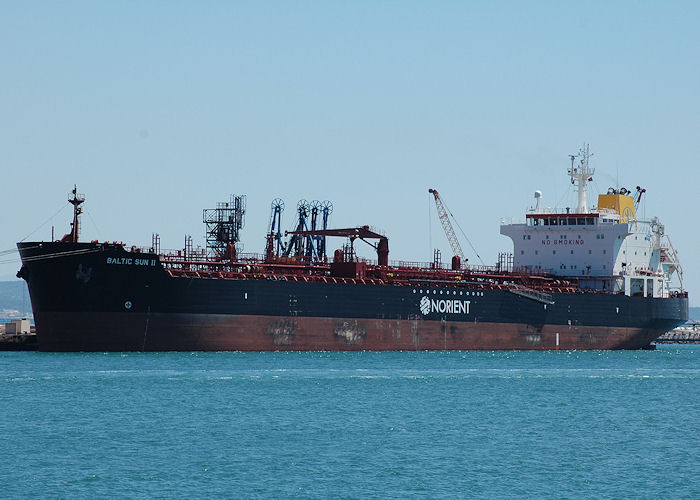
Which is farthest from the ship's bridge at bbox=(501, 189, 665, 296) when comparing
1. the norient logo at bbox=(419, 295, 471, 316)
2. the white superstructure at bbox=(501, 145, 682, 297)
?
the norient logo at bbox=(419, 295, 471, 316)

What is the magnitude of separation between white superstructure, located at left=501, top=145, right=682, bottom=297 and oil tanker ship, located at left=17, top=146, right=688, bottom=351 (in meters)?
0.06

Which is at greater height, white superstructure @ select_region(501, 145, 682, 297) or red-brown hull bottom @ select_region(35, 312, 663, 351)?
white superstructure @ select_region(501, 145, 682, 297)

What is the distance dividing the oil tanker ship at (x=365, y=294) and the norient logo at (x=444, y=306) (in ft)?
0.19

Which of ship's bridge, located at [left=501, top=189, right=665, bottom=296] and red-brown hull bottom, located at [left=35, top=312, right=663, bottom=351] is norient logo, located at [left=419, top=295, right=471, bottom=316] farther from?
ship's bridge, located at [left=501, top=189, right=665, bottom=296]

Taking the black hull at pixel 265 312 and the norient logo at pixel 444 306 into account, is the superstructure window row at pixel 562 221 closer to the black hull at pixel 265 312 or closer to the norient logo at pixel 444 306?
the black hull at pixel 265 312

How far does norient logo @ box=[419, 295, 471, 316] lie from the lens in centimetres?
5441

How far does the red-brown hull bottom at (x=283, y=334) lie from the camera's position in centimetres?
4628

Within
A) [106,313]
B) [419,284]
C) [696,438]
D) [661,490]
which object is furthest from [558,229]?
[661,490]

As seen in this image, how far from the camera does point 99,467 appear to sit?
23188 mm

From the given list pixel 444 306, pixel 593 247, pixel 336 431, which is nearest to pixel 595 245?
pixel 593 247

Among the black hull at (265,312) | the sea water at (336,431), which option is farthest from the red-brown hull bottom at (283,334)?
the sea water at (336,431)

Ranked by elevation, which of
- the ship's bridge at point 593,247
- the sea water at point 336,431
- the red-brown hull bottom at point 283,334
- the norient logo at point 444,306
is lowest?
the sea water at point 336,431

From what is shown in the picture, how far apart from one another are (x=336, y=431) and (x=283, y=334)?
2215 cm

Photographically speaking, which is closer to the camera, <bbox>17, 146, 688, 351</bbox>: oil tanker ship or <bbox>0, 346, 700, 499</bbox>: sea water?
<bbox>0, 346, 700, 499</bbox>: sea water
